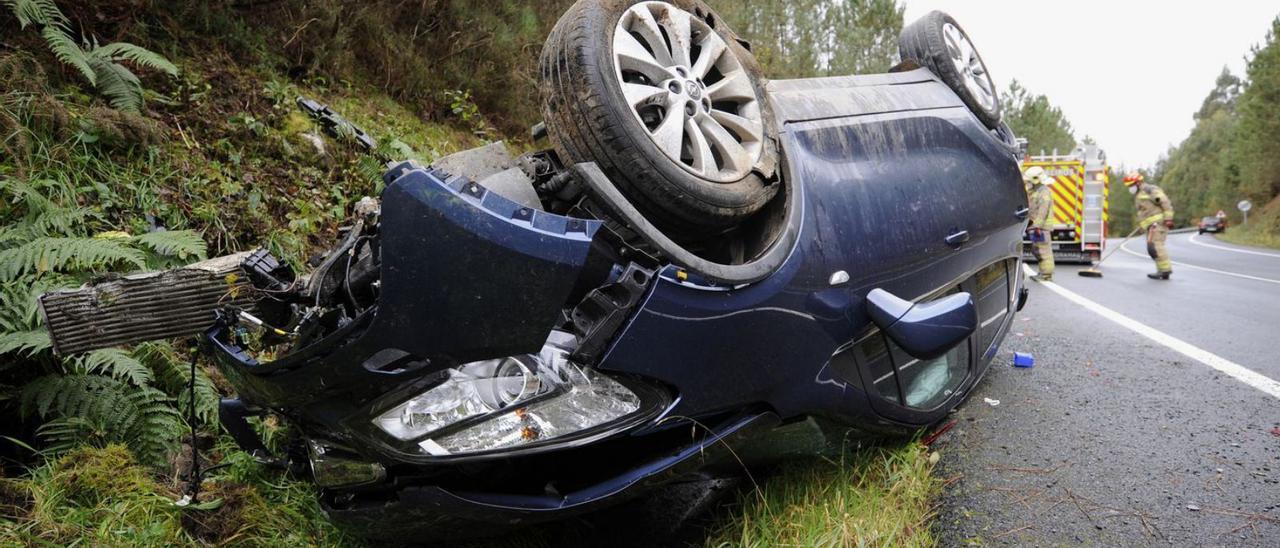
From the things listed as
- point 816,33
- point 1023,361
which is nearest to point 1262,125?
point 816,33

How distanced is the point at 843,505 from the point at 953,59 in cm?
218

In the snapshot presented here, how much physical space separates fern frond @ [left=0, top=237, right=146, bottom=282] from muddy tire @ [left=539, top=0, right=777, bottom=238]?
1.88 metres

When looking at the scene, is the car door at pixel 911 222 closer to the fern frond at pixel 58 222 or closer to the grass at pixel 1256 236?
the fern frond at pixel 58 222

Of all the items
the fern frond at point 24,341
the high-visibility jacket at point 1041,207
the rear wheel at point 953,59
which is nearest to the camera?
the fern frond at point 24,341

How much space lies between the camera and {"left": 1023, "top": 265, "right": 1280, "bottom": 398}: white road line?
3553mm

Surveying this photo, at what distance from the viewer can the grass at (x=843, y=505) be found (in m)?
2.05

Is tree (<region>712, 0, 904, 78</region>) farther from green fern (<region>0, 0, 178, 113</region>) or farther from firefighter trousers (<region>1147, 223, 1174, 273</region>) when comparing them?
green fern (<region>0, 0, 178, 113</region>)

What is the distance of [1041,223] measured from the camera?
10328mm

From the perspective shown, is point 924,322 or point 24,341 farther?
point 24,341

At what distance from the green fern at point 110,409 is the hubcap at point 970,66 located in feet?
11.3

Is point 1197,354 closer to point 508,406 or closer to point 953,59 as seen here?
point 953,59

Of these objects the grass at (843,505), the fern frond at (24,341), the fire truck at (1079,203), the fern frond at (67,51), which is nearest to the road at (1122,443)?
the grass at (843,505)

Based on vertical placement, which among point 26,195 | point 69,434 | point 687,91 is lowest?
point 69,434

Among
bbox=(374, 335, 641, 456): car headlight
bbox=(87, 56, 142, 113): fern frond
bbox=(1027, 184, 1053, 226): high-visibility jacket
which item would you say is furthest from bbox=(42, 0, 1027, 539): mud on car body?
bbox=(1027, 184, 1053, 226): high-visibility jacket
